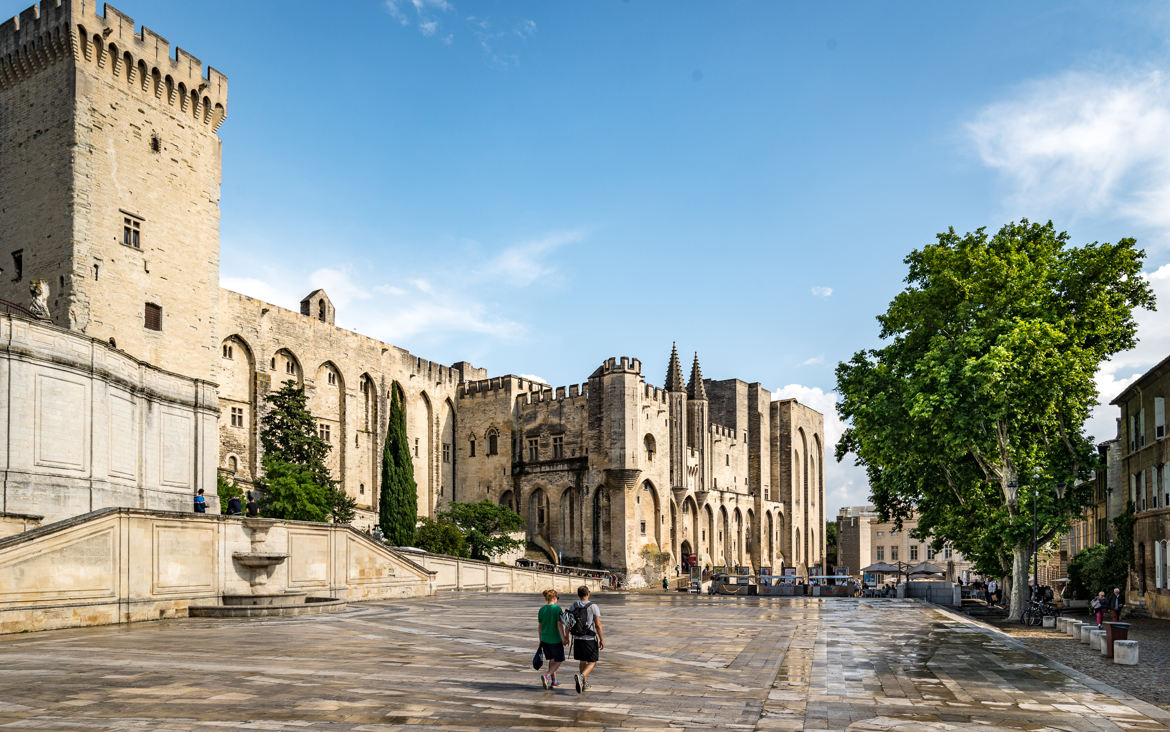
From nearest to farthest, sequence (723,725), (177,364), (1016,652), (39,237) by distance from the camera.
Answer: (723,725) < (1016,652) < (39,237) < (177,364)

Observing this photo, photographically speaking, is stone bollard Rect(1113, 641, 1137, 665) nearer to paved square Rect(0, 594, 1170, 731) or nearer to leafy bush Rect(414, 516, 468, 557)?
paved square Rect(0, 594, 1170, 731)

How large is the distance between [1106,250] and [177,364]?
31694 mm

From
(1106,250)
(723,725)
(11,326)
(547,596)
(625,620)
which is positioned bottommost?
(625,620)

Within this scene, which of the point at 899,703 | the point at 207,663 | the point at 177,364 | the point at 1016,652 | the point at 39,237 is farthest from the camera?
the point at 177,364

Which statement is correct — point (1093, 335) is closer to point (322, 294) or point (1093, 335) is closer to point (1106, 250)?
point (1106, 250)

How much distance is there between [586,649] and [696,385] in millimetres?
59984

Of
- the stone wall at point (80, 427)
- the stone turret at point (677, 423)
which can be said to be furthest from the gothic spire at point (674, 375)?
the stone wall at point (80, 427)

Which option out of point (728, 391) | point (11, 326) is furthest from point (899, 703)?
point (728, 391)

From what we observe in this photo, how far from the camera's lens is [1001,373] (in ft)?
82.8

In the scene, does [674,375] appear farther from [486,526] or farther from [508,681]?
[508,681]

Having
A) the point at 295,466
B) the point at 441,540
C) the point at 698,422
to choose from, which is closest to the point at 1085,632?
the point at 441,540

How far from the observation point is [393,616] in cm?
2209

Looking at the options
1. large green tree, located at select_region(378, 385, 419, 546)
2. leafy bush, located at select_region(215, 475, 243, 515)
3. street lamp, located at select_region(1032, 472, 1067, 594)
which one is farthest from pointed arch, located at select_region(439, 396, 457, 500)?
street lamp, located at select_region(1032, 472, 1067, 594)

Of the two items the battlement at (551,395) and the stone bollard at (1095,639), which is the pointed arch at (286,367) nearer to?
the battlement at (551,395)
